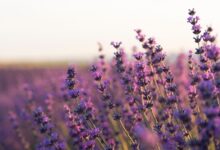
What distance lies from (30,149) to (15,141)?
714 millimetres

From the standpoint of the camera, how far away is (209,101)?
429cm

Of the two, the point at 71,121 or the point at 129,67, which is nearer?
the point at 71,121

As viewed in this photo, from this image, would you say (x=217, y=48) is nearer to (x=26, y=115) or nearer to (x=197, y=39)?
(x=197, y=39)

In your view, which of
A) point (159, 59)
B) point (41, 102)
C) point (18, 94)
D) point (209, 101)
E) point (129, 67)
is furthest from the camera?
point (18, 94)

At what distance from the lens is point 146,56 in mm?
7531

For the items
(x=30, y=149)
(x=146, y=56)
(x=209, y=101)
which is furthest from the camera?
(x=30, y=149)

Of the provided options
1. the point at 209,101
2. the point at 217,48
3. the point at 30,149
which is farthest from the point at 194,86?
the point at 30,149

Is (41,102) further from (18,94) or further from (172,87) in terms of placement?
(172,87)

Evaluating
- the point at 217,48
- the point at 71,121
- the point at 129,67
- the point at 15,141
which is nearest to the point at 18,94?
the point at 15,141

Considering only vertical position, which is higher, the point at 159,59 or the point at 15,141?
the point at 159,59

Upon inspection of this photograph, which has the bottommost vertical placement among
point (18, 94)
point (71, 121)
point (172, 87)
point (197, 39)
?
point (18, 94)

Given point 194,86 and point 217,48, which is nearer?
point 217,48

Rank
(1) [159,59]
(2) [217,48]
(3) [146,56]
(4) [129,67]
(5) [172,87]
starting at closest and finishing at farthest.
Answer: (2) [217,48] → (5) [172,87] → (1) [159,59] → (3) [146,56] → (4) [129,67]

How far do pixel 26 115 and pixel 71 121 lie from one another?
5.02 meters
